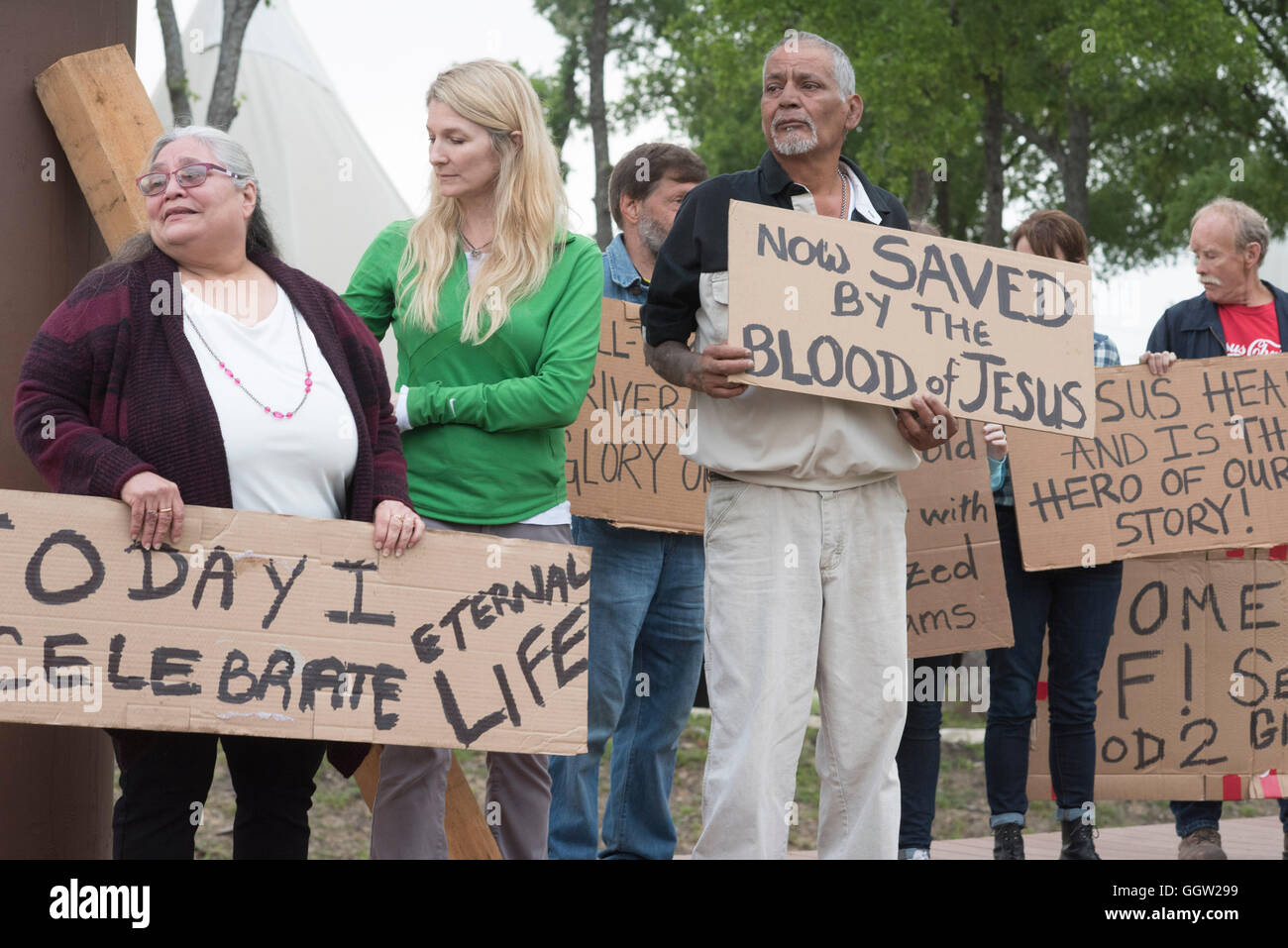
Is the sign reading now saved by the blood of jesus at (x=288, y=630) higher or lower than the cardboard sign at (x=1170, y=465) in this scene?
lower

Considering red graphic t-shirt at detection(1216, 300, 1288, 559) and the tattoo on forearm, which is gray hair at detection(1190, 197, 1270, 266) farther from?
the tattoo on forearm

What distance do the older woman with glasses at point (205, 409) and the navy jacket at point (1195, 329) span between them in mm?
3275

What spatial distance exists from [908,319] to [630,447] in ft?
4.16

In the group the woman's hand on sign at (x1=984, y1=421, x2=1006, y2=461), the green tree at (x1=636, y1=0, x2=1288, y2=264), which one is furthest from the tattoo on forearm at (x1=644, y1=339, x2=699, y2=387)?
the green tree at (x1=636, y1=0, x2=1288, y2=264)

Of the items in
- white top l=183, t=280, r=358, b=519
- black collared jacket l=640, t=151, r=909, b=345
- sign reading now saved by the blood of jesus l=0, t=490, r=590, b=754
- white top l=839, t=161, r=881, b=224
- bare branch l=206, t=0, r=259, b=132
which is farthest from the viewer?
bare branch l=206, t=0, r=259, b=132

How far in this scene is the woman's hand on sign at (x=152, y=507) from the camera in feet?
9.60

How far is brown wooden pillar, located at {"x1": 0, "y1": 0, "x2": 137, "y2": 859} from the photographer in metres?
3.78

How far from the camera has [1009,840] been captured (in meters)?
4.94

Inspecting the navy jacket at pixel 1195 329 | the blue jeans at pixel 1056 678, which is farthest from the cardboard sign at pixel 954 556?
the navy jacket at pixel 1195 329

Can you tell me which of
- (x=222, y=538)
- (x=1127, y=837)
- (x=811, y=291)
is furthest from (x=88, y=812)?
(x=1127, y=837)

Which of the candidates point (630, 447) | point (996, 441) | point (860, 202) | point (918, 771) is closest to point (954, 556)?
point (996, 441)

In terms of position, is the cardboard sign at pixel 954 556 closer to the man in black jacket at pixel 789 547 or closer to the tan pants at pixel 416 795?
the man in black jacket at pixel 789 547

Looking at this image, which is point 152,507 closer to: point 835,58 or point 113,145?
point 113,145

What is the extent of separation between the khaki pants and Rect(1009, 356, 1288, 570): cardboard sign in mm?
1503
